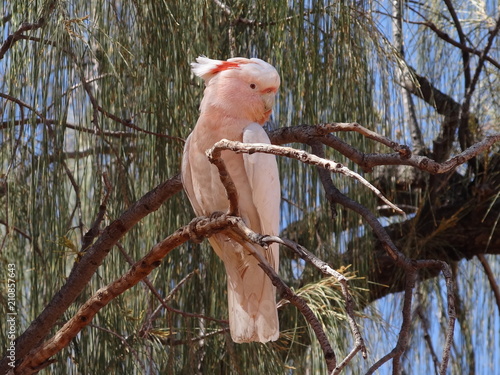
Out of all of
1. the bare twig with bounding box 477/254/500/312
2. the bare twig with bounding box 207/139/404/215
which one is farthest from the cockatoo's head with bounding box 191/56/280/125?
the bare twig with bounding box 477/254/500/312

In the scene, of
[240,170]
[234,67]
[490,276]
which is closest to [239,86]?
[234,67]

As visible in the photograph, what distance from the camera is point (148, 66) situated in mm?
1703

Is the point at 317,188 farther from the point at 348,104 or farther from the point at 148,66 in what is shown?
the point at 148,66

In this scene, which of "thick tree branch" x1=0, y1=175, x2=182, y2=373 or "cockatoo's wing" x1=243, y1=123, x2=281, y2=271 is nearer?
"thick tree branch" x1=0, y1=175, x2=182, y2=373

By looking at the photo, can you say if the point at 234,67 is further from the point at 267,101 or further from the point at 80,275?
the point at 80,275

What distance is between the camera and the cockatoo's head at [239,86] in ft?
→ 5.74

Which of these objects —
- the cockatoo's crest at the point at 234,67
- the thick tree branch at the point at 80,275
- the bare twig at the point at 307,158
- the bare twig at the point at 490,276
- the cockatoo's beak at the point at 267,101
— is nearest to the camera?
the bare twig at the point at 307,158

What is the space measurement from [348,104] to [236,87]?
0.29 m

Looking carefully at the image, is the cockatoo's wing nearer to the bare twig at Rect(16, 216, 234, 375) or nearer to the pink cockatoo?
the pink cockatoo

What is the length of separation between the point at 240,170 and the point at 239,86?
0.70 ft

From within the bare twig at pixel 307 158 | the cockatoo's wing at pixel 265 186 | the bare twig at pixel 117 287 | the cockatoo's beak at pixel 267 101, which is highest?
the cockatoo's beak at pixel 267 101

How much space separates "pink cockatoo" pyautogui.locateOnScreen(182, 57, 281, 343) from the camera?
5.73ft

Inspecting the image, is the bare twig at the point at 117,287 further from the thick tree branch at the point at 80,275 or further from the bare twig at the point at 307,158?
the bare twig at the point at 307,158

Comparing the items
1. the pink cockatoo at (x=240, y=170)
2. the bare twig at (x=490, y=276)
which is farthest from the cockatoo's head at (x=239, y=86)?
the bare twig at (x=490, y=276)
